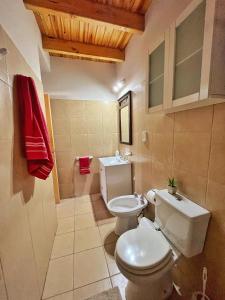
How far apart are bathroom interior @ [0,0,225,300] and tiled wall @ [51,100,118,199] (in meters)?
0.76

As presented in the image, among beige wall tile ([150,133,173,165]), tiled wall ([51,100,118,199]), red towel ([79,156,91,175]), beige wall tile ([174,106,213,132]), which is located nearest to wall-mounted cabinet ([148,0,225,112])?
beige wall tile ([174,106,213,132])

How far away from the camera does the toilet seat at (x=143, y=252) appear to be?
3.11 feet

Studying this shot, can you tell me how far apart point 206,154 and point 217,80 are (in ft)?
1.49

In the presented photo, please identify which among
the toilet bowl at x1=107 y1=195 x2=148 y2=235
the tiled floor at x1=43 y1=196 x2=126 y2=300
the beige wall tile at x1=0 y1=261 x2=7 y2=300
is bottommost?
the tiled floor at x1=43 y1=196 x2=126 y2=300

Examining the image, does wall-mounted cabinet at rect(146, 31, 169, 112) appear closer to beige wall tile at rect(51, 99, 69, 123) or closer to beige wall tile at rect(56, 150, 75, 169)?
beige wall tile at rect(51, 99, 69, 123)

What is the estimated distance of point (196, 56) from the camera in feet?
2.57

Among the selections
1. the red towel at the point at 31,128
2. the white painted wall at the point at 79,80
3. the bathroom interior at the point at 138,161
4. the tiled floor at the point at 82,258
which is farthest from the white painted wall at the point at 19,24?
the tiled floor at the point at 82,258

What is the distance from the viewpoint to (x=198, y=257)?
104 cm

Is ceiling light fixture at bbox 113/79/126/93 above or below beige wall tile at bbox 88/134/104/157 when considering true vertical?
above

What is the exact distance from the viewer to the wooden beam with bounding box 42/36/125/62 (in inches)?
80.9

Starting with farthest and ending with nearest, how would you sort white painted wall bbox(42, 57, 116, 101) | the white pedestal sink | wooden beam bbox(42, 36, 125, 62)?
white painted wall bbox(42, 57, 116, 101), the white pedestal sink, wooden beam bbox(42, 36, 125, 62)

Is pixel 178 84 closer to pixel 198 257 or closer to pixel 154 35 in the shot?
pixel 154 35

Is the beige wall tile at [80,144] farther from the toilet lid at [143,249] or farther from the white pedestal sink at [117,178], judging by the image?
the toilet lid at [143,249]

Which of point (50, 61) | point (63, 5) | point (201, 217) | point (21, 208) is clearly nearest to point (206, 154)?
point (201, 217)
